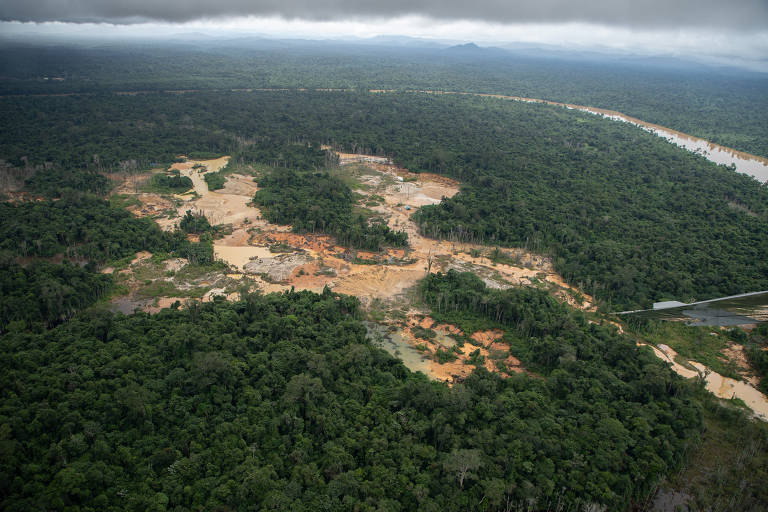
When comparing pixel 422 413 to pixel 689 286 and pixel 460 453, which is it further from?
pixel 689 286

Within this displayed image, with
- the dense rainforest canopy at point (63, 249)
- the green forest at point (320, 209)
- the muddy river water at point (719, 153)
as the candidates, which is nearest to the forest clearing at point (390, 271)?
the green forest at point (320, 209)

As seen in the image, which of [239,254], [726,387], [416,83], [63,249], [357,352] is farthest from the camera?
[416,83]

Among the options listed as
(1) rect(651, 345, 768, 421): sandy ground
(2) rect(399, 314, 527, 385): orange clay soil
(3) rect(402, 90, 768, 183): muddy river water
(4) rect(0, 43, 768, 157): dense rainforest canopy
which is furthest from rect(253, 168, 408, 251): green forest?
(3) rect(402, 90, 768, 183): muddy river water

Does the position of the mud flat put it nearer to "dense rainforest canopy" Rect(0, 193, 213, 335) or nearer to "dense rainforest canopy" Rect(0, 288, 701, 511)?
"dense rainforest canopy" Rect(0, 193, 213, 335)

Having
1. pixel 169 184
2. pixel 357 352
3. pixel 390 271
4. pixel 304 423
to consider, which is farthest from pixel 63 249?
pixel 304 423

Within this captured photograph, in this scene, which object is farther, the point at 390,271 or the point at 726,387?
the point at 390,271

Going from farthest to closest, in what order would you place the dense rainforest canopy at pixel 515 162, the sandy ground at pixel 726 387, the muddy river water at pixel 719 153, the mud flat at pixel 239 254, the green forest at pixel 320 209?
1. the muddy river water at pixel 719 153
2. the green forest at pixel 320 209
3. the dense rainforest canopy at pixel 515 162
4. the mud flat at pixel 239 254
5. the sandy ground at pixel 726 387

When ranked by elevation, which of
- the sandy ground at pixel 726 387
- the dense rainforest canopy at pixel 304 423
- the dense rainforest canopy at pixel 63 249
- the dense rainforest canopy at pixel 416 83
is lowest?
the sandy ground at pixel 726 387

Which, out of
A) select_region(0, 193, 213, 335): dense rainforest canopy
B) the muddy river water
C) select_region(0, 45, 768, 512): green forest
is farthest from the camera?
the muddy river water

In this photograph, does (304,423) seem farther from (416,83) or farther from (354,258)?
(416,83)

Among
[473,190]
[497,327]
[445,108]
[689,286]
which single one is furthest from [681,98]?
[497,327]

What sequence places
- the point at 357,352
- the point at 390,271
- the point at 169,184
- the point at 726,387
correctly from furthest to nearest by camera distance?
1. the point at 169,184
2. the point at 390,271
3. the point at 726,387
4. the point at 357,352

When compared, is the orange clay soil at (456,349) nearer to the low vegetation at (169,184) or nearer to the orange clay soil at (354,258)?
the orange clay soil at (354,258)
